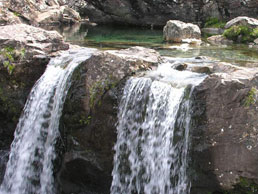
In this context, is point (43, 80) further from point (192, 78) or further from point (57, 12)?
point (57, 12)

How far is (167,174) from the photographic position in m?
6.06

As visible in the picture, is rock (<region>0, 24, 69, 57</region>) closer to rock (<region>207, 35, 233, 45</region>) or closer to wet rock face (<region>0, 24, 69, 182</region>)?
wet rock face (<region>0, 24, 69, 182</region>)

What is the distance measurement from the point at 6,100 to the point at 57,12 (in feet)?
83.9

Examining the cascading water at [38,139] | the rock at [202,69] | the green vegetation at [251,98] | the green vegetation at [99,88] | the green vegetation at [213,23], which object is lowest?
the cascading water at [38,139]

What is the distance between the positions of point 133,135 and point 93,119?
109 cm

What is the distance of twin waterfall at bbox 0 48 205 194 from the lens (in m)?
6.09

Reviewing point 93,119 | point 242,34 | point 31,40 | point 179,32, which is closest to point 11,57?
point 31,40

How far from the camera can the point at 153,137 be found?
20.6 ft

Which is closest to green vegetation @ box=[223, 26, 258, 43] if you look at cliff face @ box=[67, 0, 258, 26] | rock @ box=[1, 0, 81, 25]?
cliff face @ box=[67, 0, 258, 26]

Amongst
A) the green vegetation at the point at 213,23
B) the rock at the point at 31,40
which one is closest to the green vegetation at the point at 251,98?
the rock at the point at 31,40

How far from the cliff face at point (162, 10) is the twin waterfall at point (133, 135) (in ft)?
72.7

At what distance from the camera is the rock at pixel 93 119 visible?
6.91 m

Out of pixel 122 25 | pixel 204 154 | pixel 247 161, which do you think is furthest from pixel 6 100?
pixel 122 25

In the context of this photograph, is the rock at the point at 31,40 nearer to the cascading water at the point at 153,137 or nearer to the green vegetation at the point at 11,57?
the green vegetation at the point at 11,57
